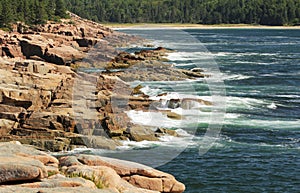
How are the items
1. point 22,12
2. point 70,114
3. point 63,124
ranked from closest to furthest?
point 63,124 → point 70,114 → point 22,12

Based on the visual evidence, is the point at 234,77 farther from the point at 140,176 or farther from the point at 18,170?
the point at 18,170

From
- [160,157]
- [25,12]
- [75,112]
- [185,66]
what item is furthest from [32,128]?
[25,12]

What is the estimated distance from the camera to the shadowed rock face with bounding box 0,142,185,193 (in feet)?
48.2

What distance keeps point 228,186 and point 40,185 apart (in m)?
14.1

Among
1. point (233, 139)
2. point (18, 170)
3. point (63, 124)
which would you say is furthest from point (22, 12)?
point (18, 170)

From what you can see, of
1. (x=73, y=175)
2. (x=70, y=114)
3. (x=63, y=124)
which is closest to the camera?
(x=73, y=175)

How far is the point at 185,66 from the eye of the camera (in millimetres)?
77500

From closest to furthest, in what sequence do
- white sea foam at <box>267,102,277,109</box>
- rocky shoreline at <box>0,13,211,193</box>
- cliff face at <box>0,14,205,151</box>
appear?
rocky shoreline at <box>0,13,211,193</box> → cliff face at <box>0,14,205,151</box> → white sea foam at <box>267,102,277,109</box>

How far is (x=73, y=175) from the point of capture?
1650cm

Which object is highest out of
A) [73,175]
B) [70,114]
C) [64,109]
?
[73,175]

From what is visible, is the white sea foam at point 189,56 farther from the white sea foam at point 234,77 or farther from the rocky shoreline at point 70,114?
the rocky shoreline at point 70,114

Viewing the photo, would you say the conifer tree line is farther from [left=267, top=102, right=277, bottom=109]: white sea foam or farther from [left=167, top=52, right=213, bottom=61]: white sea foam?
[left=267, top=102, right=277, bottom=109]: white sea foam

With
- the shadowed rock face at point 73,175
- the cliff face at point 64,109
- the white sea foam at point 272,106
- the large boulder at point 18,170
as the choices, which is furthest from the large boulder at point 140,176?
the white sea foam at point 272,106

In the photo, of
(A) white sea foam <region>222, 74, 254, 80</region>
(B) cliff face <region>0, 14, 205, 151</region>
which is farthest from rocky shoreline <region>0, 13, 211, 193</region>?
(A) white sea foam <region>222, 74, 254, 80</region>
